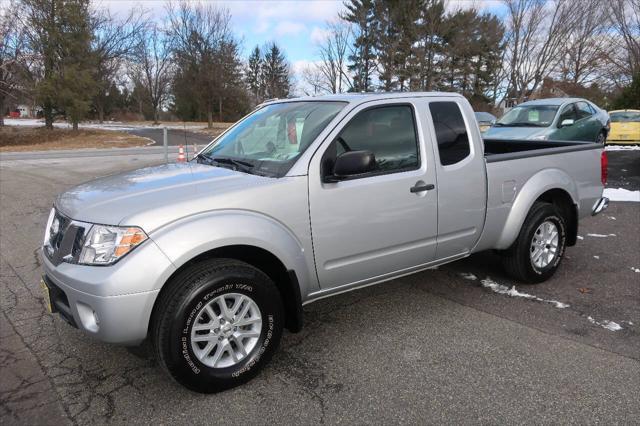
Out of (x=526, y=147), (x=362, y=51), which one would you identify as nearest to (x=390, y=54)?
(x=362, y=51)

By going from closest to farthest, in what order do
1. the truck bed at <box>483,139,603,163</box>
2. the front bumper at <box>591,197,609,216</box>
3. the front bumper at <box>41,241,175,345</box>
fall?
the front bumper at <box>41,241,175,345</box>
the truck bed at <box>483,139,603,163</box>
the front bumper at <box>591,197,609,216</box>

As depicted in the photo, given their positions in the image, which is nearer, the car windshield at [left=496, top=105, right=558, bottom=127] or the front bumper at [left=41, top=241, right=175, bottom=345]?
the front bumper at [left=41, top=241, right=175, bottom=345]

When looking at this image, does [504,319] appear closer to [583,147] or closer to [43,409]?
[583,147]

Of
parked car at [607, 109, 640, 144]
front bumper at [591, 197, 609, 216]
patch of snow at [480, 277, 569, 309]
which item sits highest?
parked car at [607, 109, 640, 144]

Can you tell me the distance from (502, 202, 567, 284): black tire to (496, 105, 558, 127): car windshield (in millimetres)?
8104

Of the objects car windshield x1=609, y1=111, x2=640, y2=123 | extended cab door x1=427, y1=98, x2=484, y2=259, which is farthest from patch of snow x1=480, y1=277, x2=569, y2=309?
car windshield x1=609, y1=111, x2=640, y2=123

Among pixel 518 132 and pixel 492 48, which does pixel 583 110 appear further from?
pixel 492 48

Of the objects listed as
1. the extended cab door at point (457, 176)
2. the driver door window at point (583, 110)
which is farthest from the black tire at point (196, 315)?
the driver door window at point (583, 110)

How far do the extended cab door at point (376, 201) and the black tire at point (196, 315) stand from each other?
48 cm

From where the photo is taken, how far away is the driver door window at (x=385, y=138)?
3.45 metres

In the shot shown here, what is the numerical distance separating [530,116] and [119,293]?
1208 cm

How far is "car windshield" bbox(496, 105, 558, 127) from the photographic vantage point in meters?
12.0

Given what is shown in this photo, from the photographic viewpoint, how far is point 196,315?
2.76 meters

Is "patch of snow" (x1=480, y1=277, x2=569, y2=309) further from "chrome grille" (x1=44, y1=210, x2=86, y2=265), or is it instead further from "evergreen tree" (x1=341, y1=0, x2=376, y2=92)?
"evergreen tree" (x1=341, y1=0, x2=376, y2=92)
